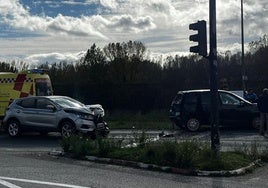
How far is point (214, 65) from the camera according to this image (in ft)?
42.5

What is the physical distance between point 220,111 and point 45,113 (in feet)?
23.9

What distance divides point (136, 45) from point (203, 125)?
44289mm

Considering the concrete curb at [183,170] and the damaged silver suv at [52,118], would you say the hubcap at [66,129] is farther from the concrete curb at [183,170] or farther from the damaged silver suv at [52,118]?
the concrete curb at [183,170]

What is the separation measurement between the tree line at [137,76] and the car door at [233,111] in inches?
427

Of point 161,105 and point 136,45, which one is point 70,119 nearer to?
point 161,105

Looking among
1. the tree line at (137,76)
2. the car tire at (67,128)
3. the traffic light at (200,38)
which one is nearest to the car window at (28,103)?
the car tire at (67,128)

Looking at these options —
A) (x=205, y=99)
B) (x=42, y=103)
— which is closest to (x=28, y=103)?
(x=42, y=103)

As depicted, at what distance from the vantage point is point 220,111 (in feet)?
71.5

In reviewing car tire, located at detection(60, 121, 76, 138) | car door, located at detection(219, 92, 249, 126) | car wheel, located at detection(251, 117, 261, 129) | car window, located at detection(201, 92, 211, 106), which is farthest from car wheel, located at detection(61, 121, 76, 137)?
car wheel, located at detection(251, 117, 261, 129)

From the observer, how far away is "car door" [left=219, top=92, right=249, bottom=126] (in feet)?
71.5

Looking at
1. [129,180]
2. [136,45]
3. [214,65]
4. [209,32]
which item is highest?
[136,45]

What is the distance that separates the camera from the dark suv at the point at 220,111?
71.5ft

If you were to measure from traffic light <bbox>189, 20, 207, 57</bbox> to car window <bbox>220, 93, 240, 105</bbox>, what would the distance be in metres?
9.16

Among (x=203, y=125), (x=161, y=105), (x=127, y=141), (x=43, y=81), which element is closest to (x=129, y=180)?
(x=127, y=141)
